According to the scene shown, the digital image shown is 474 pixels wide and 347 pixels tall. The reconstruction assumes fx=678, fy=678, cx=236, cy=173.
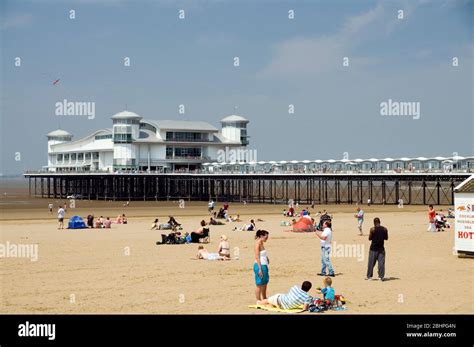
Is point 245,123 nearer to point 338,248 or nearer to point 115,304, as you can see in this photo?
point 338,248

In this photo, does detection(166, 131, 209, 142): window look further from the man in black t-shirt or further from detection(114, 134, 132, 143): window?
the man in black t-shirt

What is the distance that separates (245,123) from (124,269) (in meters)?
67.7

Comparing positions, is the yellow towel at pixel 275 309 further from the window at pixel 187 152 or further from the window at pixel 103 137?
the window at pixel 103 137

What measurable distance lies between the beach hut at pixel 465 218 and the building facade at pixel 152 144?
56693 millimetres

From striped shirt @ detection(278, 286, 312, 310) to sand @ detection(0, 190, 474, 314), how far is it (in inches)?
24.2

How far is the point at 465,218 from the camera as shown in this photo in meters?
15.0

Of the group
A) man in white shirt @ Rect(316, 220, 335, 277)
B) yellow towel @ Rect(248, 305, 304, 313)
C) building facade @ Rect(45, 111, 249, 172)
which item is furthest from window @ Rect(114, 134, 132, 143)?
yellow towel @ Rect(248, 305, 304, 313)

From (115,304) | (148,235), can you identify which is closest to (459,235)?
(115,304)

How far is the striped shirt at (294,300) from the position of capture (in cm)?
991

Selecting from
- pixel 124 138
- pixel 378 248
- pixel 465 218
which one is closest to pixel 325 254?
pixel 378 248

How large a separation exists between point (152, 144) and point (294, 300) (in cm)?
6390

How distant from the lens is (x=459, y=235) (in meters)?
15.3
